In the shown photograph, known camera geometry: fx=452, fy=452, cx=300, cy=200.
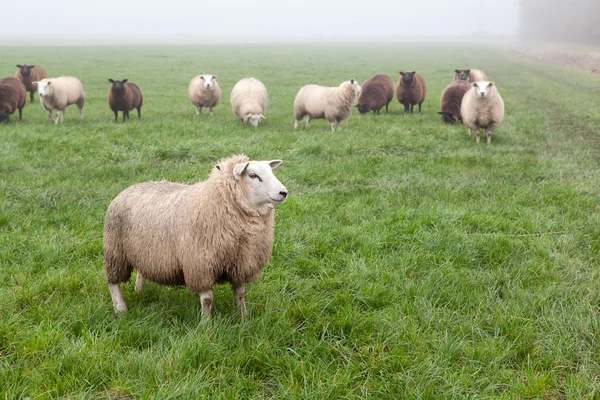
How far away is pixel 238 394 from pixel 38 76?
58.0 ft

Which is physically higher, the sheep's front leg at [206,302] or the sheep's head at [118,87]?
the sheep's head at [118,87]

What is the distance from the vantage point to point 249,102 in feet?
39.7

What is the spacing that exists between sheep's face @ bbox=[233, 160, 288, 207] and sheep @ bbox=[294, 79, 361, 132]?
317 inches

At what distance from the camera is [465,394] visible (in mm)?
2715

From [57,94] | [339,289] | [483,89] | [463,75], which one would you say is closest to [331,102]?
[483,89]

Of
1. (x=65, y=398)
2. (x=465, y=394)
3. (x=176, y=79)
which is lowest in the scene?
(x=465, y=394)

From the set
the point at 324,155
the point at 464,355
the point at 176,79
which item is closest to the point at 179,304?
the point at 464,355

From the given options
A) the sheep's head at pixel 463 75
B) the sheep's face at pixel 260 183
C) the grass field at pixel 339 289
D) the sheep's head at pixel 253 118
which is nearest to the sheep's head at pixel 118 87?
the sheep's head at pixel 253 118

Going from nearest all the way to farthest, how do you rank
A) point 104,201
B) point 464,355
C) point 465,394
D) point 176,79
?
1. point 465,394
2. point 464,355
3. point 104,201
4. point 176,79

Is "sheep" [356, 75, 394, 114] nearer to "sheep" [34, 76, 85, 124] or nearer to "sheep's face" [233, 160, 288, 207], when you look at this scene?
"sheep" [34, 76, 85, 124]

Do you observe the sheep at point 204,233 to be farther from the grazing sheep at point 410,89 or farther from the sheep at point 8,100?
the grazing sheep at point 410,89

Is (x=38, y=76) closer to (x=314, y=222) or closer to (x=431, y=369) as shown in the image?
(x=314, y=222)

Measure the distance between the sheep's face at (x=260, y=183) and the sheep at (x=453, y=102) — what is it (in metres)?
10.1

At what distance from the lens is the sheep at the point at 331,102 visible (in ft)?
36.8
